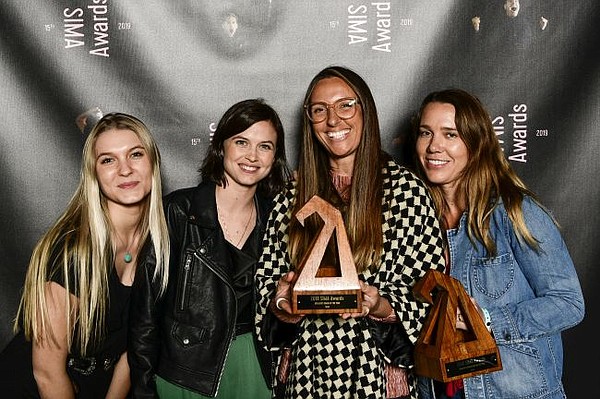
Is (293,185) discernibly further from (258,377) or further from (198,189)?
(258,377)

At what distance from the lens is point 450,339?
1932mm

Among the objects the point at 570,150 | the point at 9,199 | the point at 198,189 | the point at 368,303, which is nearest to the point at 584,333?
the point at 570,150

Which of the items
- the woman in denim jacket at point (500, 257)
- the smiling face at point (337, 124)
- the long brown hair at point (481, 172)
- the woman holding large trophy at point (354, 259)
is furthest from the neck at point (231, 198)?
the long brown hair at point (481, 172)

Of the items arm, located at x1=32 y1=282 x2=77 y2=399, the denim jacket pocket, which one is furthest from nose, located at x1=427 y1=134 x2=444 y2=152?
arm, located at x1=32 y1=282 x2=77 y2=399

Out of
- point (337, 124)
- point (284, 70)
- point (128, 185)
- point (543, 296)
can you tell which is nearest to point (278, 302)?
point (337, 124)

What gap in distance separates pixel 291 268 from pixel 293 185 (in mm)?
273

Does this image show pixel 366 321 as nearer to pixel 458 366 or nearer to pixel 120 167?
pixel 458 366

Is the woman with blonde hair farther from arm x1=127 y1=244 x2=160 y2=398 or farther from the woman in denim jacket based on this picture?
the woman in denim jacket

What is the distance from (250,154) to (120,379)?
0.84 m

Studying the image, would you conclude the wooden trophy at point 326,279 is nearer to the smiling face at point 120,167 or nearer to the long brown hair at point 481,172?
the long brown hair at point 481,172

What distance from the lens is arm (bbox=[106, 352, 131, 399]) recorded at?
2393mm

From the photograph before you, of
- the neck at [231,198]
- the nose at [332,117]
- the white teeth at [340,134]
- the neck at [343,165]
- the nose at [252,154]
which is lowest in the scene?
the neck at [231,198]

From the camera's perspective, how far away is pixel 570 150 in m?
2.73

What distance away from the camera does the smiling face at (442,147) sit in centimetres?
219
